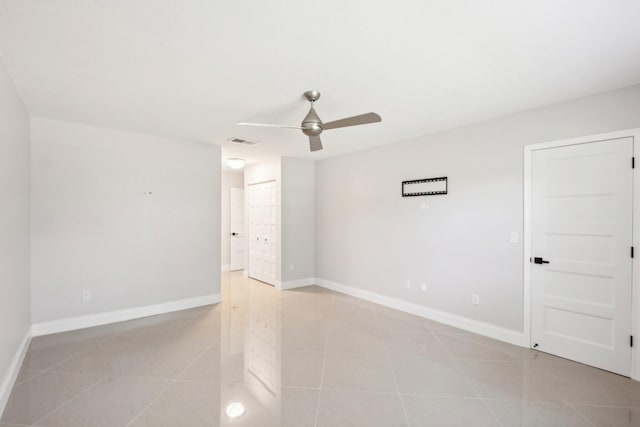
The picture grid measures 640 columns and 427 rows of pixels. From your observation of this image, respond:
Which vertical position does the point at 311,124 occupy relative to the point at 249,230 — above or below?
above

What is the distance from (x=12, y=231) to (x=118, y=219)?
4.52ft

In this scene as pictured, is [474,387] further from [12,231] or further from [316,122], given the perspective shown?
[12,231]

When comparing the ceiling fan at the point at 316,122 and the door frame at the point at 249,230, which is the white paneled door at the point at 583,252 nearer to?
the ceiling fan at the point at 316,122

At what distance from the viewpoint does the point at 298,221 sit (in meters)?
5.72

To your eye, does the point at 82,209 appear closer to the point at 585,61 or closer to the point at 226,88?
the point at 226,88

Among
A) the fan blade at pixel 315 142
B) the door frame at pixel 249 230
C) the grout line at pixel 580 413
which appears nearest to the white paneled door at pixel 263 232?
the door frame at pixel 249 230

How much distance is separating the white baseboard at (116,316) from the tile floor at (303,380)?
13cm

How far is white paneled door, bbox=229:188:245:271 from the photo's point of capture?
7.46 metres

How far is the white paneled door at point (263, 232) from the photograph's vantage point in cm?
579

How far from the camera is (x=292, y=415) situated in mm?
2047

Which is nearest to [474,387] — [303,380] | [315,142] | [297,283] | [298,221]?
[303,380]

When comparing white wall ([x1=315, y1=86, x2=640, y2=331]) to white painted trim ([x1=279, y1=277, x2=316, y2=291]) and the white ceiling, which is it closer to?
the white ceiling

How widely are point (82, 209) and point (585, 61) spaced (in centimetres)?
518

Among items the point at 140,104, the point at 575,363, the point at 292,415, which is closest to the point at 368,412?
the point at 292,415
